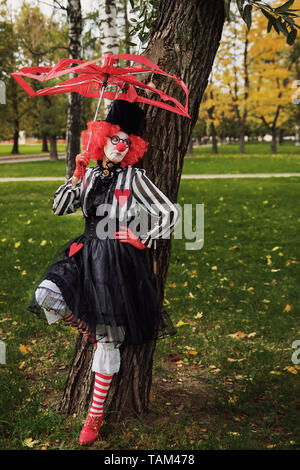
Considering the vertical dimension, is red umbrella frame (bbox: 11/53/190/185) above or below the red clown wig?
above

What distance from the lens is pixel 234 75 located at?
1114 inches

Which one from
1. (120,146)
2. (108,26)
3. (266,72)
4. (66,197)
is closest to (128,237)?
(66,197)

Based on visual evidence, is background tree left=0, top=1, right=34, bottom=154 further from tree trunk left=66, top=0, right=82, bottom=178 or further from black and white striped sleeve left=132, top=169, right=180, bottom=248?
black and white striped sleeve left=132, top=169, right=180, bottom=248

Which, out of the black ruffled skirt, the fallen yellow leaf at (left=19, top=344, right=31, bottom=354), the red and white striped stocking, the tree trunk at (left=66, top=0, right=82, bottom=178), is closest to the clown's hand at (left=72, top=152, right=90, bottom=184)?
the black ruffled skirt

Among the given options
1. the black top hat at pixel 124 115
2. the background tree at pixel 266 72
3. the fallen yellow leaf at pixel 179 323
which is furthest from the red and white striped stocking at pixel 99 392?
the background tree at pixel 266 72

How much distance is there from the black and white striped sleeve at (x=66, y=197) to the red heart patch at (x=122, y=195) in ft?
0.76

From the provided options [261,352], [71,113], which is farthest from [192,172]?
[261,352]

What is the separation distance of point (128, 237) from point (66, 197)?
44cm

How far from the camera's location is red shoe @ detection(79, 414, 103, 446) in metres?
2.90

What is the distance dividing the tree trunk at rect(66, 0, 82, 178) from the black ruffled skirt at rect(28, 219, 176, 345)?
24.3 feet

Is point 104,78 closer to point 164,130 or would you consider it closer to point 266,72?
point 164,130

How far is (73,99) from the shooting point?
10125 mm
